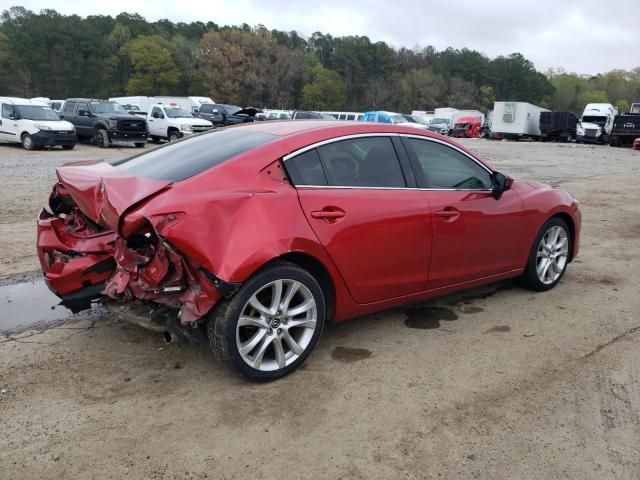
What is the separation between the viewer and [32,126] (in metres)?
19.7

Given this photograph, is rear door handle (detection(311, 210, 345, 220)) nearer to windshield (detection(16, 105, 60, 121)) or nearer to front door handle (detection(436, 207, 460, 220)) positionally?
front door handle (detection(436, 207, 460, 220))

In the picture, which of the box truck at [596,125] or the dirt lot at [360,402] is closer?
the dirt lot at [360,402]

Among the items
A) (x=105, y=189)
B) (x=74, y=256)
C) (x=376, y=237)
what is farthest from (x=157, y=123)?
(x=376, y=237)

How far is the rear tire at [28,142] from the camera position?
19777mm

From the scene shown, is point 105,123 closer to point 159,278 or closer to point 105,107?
point 105,107

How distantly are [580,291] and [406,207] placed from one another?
8.26ft

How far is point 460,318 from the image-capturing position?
15.2ft

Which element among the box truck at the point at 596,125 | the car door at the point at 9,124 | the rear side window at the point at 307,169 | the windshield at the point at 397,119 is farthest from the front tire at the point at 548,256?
the box truck at the point at 596,125

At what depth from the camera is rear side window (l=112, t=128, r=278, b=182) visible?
3.56 metres

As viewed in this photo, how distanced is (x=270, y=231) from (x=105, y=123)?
20.6 m

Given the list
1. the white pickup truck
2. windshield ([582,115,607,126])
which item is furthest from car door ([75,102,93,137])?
windshield ([582,115,607,126])

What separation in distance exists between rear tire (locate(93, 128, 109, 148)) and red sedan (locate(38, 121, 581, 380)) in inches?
749

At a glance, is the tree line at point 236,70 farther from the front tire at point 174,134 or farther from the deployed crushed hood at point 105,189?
the deployed crushed hood at point 105,189

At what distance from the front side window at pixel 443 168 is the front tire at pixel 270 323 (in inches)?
52.7
